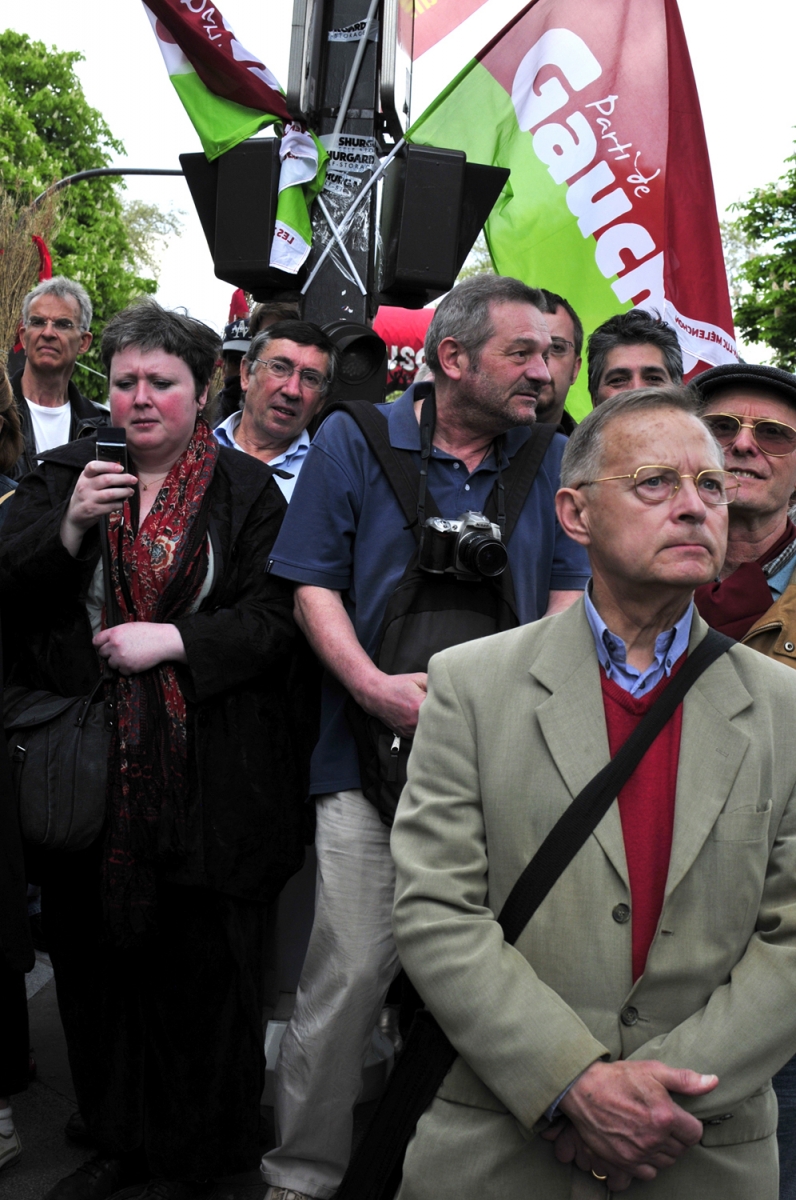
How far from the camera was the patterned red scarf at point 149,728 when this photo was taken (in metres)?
2.86

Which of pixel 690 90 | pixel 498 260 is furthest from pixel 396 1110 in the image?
pixel 690 90

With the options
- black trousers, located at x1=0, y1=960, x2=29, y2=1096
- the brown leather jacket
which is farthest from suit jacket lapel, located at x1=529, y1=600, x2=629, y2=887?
black trousers, located at x1=0, y1=960, x2=29, y2=1096

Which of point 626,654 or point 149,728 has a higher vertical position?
point 626,654

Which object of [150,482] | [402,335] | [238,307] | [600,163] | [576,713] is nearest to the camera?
[576,713]

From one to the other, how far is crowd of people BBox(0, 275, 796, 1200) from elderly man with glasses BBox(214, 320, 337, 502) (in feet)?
3.21

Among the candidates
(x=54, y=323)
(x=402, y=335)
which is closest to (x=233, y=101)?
(x=54, y=323)

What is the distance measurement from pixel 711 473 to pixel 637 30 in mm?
3727

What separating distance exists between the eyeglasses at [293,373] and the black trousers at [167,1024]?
6.39ft

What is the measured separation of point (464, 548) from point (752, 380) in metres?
0.77

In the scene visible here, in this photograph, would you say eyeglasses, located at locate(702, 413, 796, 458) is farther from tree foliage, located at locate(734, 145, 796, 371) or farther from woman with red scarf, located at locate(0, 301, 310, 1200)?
tree foliage, located at locate(734, 145, 796, 371)

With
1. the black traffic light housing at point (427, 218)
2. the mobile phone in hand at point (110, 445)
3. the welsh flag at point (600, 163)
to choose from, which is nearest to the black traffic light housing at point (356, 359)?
the black traffic light housing at point (427, 218)

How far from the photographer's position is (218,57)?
4.33 metres

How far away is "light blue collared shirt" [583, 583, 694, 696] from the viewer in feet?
6.97

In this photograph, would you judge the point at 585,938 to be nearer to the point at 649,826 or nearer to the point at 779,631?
the point at 649,826
